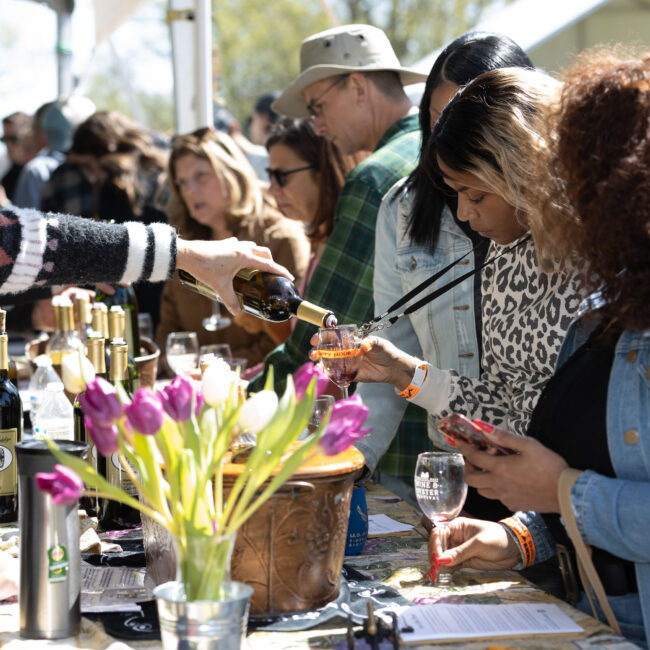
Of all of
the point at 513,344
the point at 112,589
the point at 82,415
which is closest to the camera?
the point at 112,589

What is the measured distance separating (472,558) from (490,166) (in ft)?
2.68

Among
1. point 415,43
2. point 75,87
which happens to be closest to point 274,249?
point 75,87

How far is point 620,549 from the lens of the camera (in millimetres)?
1442

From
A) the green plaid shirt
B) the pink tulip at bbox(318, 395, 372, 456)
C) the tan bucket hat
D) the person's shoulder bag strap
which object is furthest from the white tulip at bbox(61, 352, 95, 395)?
the tan bucket hat

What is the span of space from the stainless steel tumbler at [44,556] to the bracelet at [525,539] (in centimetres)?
79

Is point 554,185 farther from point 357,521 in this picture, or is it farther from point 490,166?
point 357,521

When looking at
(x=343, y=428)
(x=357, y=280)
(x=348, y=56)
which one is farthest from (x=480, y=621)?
(x=348, y=56)

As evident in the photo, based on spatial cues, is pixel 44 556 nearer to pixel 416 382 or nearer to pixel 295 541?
pixel 295 541

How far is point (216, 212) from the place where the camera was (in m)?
4.40

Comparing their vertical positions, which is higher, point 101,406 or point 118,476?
point 101,406

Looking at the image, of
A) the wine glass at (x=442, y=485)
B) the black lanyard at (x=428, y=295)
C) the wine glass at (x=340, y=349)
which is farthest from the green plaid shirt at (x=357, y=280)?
the wine glass at (x=442, y=485)

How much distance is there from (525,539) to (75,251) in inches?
38.7

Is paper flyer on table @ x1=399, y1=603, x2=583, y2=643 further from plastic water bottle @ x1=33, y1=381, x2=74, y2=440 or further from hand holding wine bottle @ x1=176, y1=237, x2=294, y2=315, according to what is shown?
plastic water bottle @ x1=33, y1=381, x2=74, y2=440

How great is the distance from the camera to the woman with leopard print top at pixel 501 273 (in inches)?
75.3
